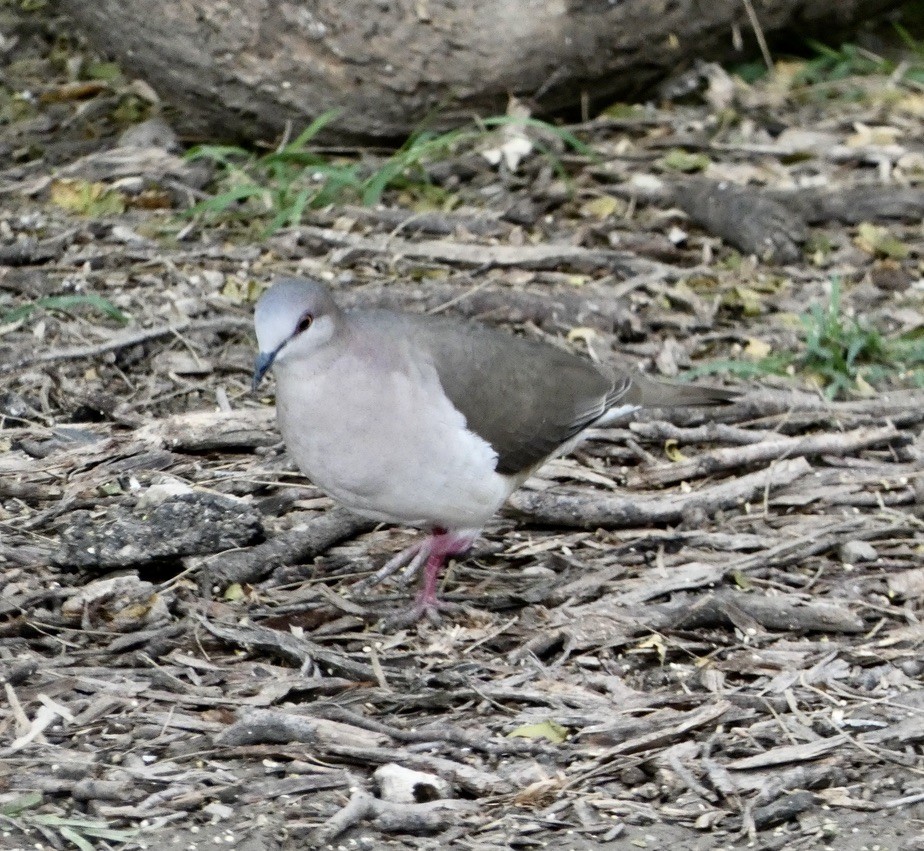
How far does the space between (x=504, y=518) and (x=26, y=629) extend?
4.95 feet

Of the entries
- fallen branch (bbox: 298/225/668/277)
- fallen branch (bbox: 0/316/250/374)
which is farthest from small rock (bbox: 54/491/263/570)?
fallen branch (bbox: 298/225/668/277)

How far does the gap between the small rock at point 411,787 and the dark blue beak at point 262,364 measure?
0.99 meters

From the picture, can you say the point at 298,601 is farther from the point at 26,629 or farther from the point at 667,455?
the point at 667,455

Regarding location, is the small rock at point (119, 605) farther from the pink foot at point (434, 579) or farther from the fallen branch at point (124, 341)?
the fallen branch at point (124, 341)

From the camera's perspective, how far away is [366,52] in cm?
679

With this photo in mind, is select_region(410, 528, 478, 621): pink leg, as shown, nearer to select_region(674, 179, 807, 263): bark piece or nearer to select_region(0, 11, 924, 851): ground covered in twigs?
select_region(0, 11, 924, 851): ground covered in twigs

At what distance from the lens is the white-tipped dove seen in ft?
12.9

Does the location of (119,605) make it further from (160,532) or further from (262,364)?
(262,364)

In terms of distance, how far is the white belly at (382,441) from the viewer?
3.93 m

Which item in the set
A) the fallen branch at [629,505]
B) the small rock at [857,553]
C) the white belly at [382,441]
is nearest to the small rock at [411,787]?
the white belly at [382,441]

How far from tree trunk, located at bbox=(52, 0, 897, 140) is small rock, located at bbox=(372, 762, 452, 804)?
4082 millimetres

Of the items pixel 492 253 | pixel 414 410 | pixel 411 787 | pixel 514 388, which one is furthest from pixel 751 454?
pixel 411 787

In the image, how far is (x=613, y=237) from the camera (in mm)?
6570

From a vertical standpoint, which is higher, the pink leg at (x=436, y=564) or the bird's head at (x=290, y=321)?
the bird's head at (x=290, y=321)
